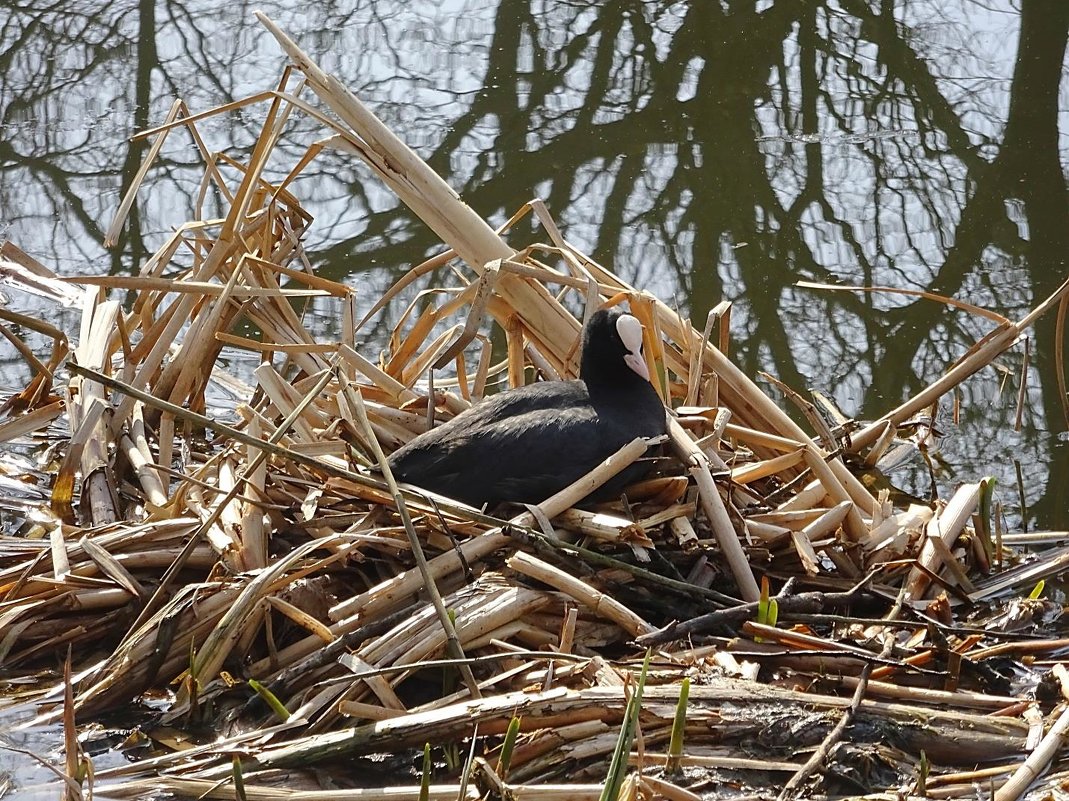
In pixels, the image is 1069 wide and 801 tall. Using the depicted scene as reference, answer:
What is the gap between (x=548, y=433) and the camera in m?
3.27

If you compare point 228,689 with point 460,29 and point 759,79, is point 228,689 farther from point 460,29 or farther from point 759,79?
point 460,29

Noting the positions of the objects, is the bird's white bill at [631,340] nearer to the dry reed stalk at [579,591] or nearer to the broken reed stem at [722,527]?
the broken reed stem at [722,527]

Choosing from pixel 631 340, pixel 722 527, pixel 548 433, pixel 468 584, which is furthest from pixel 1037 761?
pixel 631 340

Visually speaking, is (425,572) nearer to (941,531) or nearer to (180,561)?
(180,561)

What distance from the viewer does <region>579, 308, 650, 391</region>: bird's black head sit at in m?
3.41

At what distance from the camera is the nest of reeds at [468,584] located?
243cm

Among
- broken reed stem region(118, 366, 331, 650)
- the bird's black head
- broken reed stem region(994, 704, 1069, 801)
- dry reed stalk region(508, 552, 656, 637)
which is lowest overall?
broken reed stem region(994, 704, 1069, 801)

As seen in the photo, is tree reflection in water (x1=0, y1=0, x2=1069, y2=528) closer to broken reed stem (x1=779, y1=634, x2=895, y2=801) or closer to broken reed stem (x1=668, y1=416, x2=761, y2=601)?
broken reed stem (x1=668, y1=416, x2=761, y2=601)

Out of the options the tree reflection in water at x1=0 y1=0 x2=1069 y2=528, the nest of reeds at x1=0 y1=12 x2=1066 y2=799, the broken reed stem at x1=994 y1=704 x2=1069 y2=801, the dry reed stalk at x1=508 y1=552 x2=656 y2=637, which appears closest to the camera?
the broken reed stem at x1=994 y1=704 x2=1069 y2=801

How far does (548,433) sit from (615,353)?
1.03 ft

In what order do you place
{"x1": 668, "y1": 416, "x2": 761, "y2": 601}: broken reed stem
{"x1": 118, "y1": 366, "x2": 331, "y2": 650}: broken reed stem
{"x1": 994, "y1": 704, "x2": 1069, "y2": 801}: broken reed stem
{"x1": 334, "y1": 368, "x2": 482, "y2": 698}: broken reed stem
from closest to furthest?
{"x1": 994, "y1": 704, "x2": 1069, "y2": 801}: broken reed stem, {"x1": 334, "y1": 368, "x2": 482, "y2": 698}: broken reed stem, {"x1": 118, "y1": 366, "x2": 331, "y2": 650}: broken reed stem, {"x1": 668, "y1": 416, "x2": 761, "y2": 601}: broken reed stem

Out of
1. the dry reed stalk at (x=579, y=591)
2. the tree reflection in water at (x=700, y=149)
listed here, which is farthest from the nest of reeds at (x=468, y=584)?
the tree reflection in water at (x=700, y=149)

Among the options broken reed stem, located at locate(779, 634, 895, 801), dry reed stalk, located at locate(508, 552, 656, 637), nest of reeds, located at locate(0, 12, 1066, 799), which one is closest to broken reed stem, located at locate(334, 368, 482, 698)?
nest of reeds, located at locate(0, 12, 1066, 799)

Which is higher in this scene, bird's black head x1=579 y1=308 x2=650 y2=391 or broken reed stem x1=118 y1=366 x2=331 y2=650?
bird's black head x1=579 y1=308 x2=650 y2=391
